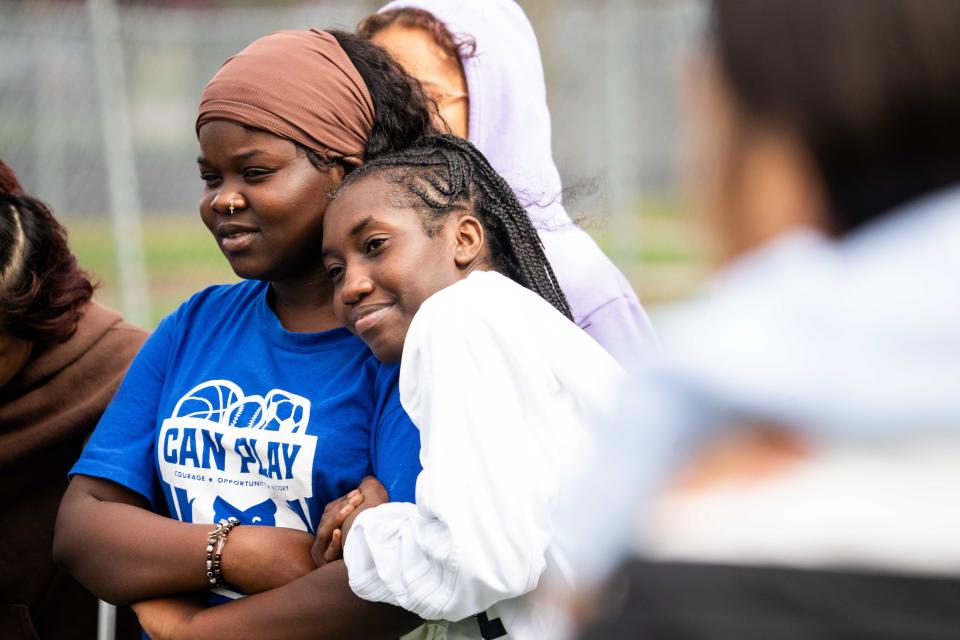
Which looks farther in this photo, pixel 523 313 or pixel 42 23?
pixel 42 23

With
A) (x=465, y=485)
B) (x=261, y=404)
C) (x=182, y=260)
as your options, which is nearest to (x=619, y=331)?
(x=261, y=404)

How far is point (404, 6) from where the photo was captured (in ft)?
10.1

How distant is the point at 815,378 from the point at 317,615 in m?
1.27

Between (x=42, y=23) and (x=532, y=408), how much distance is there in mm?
8488

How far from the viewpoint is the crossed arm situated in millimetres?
2023

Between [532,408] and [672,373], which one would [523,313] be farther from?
[672,373]

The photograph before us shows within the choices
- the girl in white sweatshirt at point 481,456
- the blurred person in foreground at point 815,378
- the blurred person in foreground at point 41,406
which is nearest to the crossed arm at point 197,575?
the girl in white sweatshirt at point 481,456

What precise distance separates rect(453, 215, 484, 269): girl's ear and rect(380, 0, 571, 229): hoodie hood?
1.73 feet

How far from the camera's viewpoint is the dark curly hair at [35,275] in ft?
A: 9.39

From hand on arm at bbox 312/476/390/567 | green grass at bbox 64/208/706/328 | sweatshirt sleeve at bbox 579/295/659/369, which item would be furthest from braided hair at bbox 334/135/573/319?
green grass at bbox 64/208/706/328

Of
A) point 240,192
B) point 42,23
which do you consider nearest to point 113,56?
point 42,23

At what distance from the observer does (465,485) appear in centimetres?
175

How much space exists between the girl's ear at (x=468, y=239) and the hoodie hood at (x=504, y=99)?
0.53 m

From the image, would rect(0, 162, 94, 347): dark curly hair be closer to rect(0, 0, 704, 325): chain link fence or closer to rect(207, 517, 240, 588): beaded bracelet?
rect(207, 517, 240, 588): beaded bracelet
